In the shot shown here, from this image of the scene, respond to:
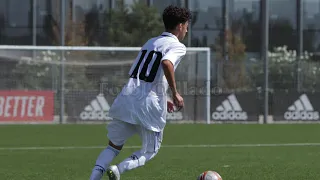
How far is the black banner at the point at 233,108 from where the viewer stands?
2755 centimetres

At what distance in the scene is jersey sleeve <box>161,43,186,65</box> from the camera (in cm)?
760

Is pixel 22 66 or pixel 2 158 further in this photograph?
pixel 22 66

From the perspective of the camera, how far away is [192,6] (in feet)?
118

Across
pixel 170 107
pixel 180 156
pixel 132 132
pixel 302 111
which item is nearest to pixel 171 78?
pixel 170 107

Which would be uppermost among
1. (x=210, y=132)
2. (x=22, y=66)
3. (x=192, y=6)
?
(x=192, y=6)

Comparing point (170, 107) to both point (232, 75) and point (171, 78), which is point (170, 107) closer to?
point (171, 78)

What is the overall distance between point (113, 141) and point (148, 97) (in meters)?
0.62

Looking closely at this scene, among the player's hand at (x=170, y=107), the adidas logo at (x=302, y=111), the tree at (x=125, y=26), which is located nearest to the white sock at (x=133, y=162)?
the player's hand at (x=170, y=107)

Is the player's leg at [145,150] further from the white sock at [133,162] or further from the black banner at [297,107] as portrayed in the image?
the black banner at [297,107]

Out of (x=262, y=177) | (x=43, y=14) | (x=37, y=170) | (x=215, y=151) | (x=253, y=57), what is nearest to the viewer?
(x=262, y=177)

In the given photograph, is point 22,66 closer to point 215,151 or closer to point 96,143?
point 96,143

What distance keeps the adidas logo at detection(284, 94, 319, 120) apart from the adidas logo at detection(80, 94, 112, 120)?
6915mm

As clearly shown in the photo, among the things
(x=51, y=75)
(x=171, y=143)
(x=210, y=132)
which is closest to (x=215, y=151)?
(x=171, y=143)

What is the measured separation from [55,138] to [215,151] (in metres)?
5.30
